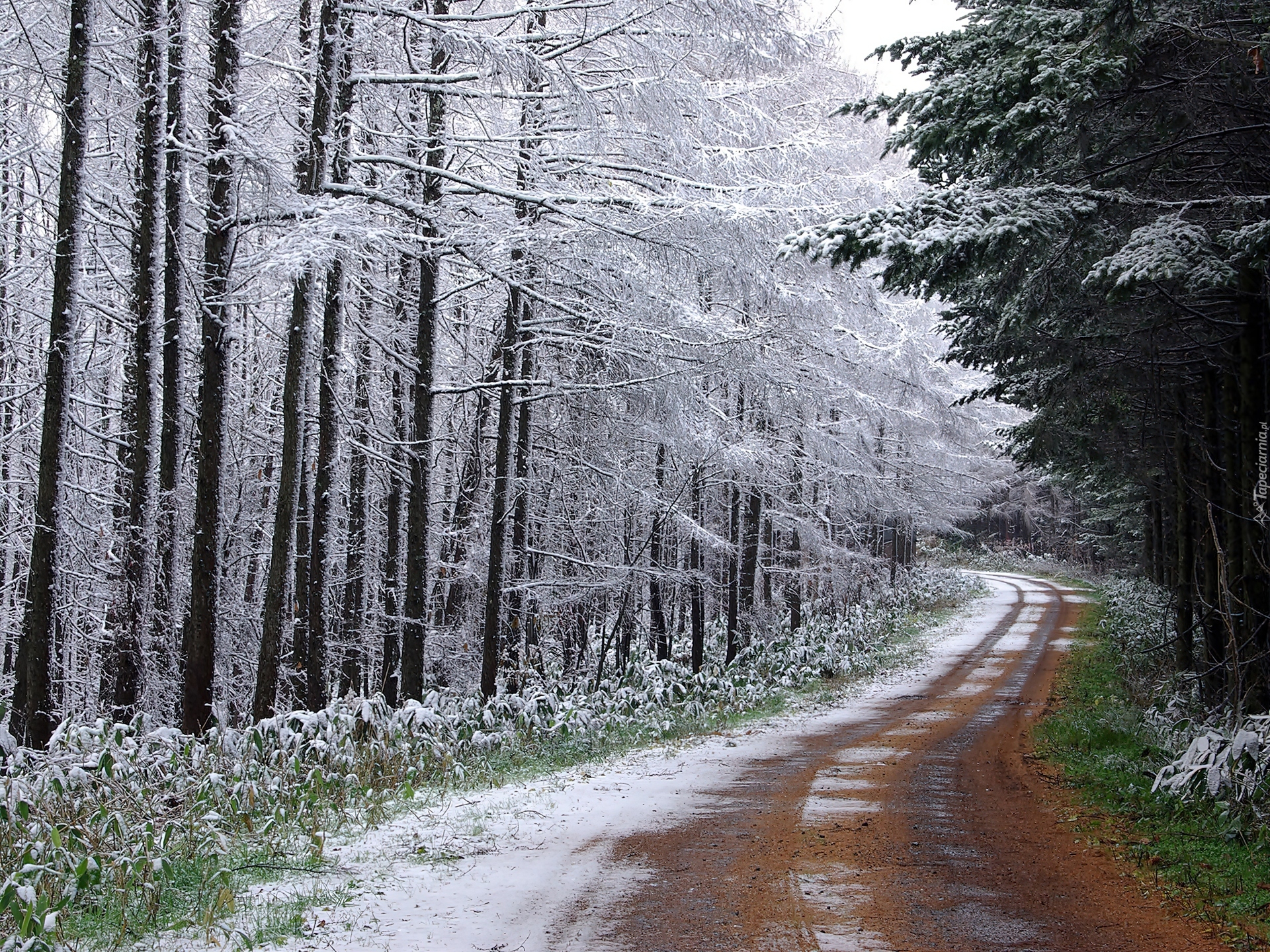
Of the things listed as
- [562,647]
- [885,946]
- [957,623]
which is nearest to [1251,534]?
[885,946]

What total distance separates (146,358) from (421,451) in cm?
436

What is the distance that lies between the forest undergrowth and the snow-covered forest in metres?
1.62

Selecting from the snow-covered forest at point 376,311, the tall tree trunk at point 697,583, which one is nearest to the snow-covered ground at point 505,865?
the snow-covered forest at point 376,311

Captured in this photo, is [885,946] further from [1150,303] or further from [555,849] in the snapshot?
[1150,303]

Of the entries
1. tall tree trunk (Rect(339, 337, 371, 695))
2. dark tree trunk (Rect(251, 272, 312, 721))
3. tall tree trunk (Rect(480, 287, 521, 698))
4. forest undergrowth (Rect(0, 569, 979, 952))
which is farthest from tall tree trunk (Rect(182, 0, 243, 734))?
tall tree trunk (Rect(339, 337, 371, 695))

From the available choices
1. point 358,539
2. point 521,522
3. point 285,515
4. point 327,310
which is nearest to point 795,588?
point 521,522

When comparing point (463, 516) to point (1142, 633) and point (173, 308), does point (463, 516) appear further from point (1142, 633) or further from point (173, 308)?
point (1142, 633)

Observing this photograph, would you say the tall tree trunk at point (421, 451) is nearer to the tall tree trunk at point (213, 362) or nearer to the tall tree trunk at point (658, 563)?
the tall tree trunk at point (213, 362)

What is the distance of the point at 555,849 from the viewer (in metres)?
6.84

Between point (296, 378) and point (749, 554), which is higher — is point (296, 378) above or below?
above

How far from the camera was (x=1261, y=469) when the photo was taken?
909 centimetres

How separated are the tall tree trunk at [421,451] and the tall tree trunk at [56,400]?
15.4ft

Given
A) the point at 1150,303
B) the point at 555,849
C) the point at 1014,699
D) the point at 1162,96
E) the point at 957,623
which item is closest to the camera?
the point at 555,849

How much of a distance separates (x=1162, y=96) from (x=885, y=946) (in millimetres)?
8336
